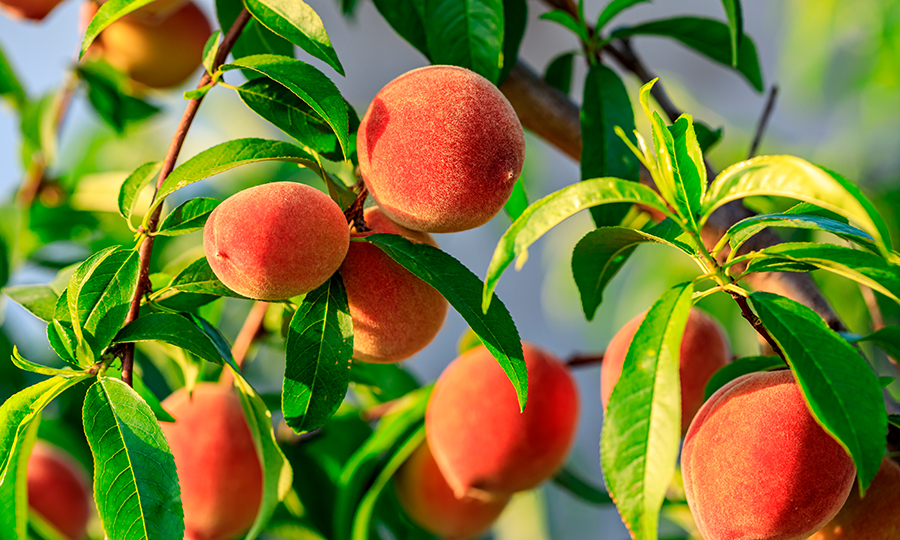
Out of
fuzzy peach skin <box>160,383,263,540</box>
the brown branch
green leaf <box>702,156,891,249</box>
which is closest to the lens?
green leaf <box>702,156,891,249</box>

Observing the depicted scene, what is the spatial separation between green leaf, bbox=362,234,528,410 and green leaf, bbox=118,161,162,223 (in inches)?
5.1

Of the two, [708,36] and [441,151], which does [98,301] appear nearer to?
[441,151]

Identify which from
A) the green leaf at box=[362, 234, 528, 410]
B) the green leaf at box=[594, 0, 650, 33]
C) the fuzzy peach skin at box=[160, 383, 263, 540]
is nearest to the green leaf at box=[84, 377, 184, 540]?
the green leaf at box=[362, 234, 528, 410]

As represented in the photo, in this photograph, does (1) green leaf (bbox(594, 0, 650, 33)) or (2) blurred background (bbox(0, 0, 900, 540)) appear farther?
(2) blurred background (bbox(0, 0, 900, 540))

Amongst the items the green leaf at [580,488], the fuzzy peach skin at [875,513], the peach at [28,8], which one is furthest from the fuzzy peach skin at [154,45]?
the fuzzy peach skin at [875,513]

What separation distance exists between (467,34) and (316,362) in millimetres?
183

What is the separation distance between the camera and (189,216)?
326mm

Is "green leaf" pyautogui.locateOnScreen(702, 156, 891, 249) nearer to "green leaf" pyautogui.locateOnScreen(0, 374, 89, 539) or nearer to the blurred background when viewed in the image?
"green leaf" pyautogui.locateOnScreen(0, 374, 89, 539)

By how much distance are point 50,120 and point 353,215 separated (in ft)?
1.67

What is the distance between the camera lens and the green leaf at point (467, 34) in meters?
0.35

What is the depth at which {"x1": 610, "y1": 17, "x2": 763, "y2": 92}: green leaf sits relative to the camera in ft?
1.58

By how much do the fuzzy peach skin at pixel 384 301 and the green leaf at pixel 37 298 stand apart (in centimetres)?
16

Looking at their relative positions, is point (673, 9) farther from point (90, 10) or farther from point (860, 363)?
point (860, 363)

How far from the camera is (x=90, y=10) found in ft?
2.19
